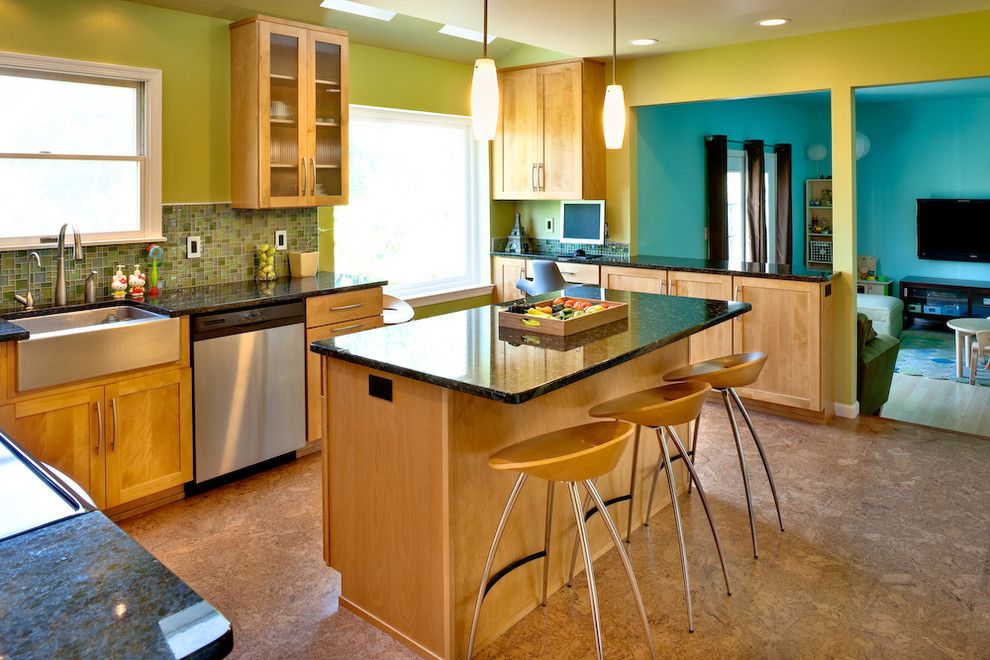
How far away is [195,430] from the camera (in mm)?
3518

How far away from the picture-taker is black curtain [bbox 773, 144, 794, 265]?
8.26 meters

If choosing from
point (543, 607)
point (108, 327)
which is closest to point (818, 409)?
point (543, 607)

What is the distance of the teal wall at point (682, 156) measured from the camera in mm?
5926

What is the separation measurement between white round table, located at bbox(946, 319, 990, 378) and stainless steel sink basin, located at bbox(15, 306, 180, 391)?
20.4 ft

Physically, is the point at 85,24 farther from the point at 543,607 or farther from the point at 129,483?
the point at 543,607

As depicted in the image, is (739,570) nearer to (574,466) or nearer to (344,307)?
(574,466)

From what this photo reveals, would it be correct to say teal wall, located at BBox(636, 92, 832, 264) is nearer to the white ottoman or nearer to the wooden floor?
the white ottoman

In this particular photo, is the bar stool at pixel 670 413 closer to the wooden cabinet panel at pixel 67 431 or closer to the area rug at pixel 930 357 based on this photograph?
the wooden cabinet panel at pixel 67 431

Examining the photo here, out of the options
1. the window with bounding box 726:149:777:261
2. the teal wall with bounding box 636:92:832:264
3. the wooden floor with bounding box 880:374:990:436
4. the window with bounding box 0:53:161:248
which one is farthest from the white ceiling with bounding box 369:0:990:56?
the window with bounding box 726:149:777:261

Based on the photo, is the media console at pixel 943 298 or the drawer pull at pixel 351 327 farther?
the media console at pixel 943 298

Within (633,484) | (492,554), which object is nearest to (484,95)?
(492,554)

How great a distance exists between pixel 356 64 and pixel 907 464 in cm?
403

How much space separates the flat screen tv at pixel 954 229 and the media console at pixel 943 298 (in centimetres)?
31

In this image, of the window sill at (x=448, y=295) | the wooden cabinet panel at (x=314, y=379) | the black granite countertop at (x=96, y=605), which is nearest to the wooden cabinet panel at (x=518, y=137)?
the window sill at (x=448, y=295)
